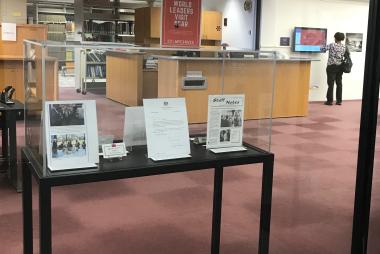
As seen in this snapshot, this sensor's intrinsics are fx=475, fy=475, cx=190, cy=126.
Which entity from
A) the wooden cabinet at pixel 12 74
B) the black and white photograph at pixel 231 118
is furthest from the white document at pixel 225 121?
the wooden cabinet at pixel 12 74

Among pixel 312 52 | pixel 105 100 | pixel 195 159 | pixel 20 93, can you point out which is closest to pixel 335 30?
pixel 312 52

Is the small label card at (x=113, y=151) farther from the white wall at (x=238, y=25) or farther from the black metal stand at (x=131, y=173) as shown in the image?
the white wall at (x=238, y=25)

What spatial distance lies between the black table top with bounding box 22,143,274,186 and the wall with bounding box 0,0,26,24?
24.4 ft

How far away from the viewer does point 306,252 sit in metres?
2.99

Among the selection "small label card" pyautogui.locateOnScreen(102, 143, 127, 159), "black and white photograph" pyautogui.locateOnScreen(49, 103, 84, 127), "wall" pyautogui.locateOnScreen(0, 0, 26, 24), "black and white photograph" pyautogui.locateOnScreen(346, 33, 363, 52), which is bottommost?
"small label card" pyautogui.locateOnScreen(102, 143, 127, 159)

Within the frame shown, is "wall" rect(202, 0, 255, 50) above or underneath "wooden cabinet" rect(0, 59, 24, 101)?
above

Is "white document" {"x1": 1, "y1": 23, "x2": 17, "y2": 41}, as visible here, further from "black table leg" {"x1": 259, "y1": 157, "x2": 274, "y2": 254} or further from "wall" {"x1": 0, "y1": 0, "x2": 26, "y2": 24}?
"black table leg" {"x1": 259, "y1": 157, "x2": 274, "y2": 254}

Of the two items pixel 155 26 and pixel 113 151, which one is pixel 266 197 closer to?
pixel 113 151

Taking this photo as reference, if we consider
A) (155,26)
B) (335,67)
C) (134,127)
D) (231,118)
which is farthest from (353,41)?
(134,127)

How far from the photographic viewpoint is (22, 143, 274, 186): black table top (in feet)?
6.40

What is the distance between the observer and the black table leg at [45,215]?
1891 mm

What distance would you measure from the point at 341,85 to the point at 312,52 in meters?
1.00

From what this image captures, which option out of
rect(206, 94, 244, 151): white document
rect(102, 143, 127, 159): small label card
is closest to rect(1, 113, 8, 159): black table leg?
rect(102, 143, 127, 159): small label card

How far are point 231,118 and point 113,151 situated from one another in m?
0.65
